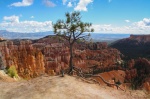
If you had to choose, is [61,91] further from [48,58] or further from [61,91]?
[48,58]

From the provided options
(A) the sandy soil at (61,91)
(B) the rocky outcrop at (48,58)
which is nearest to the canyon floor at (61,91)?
(A) the sandy soil at (61,91)

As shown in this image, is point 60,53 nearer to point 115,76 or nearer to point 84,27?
point 115,76

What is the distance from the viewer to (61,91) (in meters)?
11.8

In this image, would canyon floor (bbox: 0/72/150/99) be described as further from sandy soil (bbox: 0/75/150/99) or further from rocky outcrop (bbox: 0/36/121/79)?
rocky outcrop (bbox: 0/36/121/79)

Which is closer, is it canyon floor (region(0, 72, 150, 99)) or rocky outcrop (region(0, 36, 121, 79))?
canyon floor (region(0, 72, 150, 99))

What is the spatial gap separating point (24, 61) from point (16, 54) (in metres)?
2.93

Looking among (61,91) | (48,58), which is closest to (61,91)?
(61,91)

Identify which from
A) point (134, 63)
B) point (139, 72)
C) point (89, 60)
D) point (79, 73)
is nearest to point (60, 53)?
point (89, 60)

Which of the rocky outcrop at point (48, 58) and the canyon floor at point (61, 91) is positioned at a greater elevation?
the canyon floor at point (61, 91)

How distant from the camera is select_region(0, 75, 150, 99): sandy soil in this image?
1135 cm

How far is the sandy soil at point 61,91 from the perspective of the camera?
37.2 ft

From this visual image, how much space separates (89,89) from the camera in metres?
13.0

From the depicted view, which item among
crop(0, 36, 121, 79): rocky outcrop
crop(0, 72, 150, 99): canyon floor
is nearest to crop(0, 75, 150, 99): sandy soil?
crop(0, 72, 150, 99): canyon floor

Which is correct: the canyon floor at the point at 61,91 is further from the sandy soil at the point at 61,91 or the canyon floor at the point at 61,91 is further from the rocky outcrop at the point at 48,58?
the rocky outcrop at the point at 48,58
